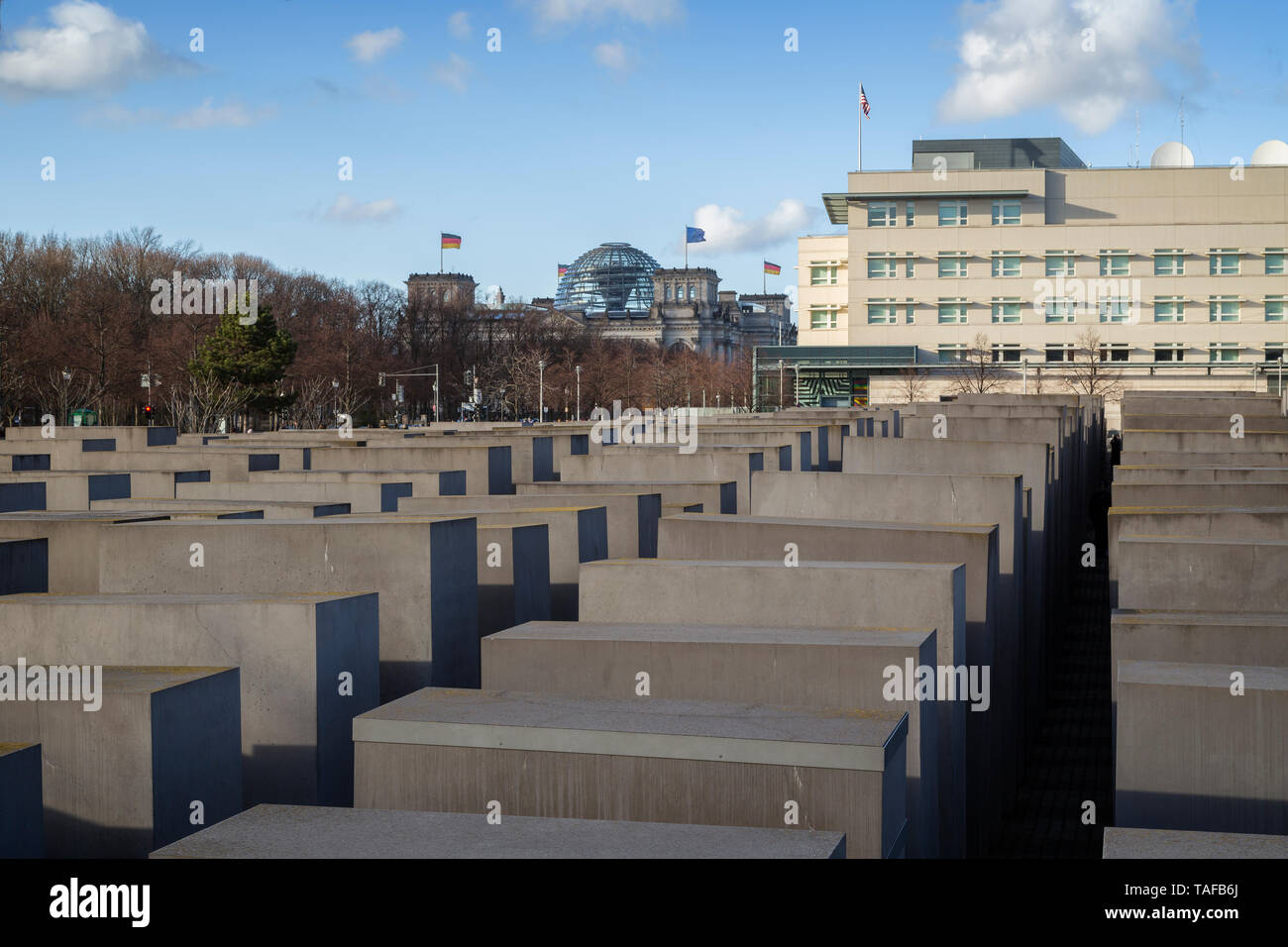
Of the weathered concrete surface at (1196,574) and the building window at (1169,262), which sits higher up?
the building window at (1169,262)

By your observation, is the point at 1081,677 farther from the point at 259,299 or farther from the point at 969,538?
the point at 259,299

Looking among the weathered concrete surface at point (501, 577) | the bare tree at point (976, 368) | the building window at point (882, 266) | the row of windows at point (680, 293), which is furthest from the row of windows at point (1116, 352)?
the row of windows at point (680, 293)

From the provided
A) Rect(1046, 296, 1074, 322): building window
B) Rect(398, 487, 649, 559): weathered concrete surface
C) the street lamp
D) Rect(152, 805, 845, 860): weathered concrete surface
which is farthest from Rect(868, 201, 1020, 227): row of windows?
Rect(152, 805, 845, 860): weathered concrete surface

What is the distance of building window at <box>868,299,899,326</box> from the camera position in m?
83.4

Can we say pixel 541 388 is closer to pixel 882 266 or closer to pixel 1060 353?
pixel 882 266

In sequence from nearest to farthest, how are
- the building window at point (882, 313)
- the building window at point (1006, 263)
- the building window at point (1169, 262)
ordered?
the building window at point (1169, 262)
the building window at point (1006, 263)
the building window at point (882, 313)

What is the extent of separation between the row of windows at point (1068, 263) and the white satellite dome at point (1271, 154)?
22.1ft

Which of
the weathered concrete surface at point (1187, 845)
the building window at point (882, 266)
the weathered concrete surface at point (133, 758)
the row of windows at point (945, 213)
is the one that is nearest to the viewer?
the weathered concrete surface at point (1187, 845)

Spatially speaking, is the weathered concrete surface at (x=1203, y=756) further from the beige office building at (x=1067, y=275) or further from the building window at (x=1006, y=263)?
the building window at (x=1006, y=263)

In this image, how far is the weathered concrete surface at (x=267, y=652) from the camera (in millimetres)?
8930

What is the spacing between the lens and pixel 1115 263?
268 feet

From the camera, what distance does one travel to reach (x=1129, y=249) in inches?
3201

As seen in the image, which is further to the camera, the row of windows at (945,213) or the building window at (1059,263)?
the building window at (1059,263)
